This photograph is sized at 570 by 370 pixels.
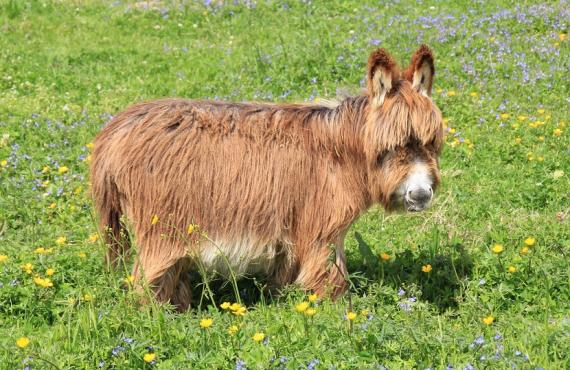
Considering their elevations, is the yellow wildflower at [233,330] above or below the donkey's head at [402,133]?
below

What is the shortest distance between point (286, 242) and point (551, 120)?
12.1 ft

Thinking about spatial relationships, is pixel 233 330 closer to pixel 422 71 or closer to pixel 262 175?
pixel 262 175

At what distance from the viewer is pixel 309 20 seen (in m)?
10.8

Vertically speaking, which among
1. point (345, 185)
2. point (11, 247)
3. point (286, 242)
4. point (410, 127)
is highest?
point (410, 127)

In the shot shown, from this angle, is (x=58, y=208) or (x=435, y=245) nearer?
(x=435, y=245)

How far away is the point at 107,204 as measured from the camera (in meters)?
4.55

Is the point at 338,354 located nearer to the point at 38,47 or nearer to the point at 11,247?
the point at 11,247

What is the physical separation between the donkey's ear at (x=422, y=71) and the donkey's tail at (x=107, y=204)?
183 cm

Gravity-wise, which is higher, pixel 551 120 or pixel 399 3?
pixel 399 3

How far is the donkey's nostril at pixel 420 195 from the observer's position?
4359mm

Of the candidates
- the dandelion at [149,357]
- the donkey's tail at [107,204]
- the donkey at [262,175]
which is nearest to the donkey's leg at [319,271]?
the donkey at [262,175]

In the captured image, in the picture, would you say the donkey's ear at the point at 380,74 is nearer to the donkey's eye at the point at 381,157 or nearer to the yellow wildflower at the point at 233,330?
the donkey's eye at the point at 381,157

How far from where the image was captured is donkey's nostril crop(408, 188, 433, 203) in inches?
172

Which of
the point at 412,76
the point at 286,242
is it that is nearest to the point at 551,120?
the point at 412,76
